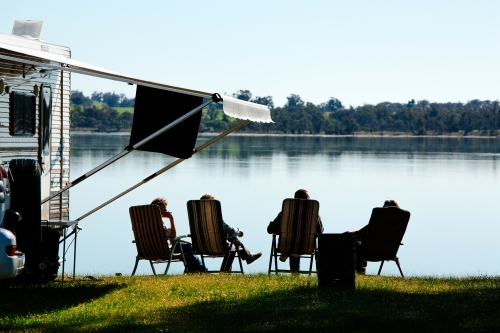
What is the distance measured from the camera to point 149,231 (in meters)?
9.67

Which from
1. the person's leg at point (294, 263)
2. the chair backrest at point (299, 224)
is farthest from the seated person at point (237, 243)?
the chair backrest at point (299, 224)

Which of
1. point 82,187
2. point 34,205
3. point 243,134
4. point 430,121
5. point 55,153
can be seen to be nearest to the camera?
point 34,205

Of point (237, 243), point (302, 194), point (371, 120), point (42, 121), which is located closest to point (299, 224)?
point (302, 194)

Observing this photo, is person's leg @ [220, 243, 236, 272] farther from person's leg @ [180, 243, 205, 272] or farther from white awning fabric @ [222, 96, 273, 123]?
white awning fabric @ [222, 96, 273, 123]

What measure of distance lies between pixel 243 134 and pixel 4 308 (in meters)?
123

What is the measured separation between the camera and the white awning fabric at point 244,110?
850 centimetres

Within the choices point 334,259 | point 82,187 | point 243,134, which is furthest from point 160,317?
point 243,134

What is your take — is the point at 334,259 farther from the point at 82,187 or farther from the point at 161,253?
the point at 82,187

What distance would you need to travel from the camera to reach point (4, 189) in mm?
6879

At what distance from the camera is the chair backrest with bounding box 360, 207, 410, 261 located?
9.70m

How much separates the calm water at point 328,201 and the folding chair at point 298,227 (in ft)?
10.2

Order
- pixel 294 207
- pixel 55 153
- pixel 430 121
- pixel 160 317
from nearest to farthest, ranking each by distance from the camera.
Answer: pixel 160 317, pixel 294 207, pixel 55 153, pixel 430 121

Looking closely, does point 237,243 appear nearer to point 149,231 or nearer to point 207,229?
point 207,229

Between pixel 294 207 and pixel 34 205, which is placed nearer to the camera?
pixel 34 205
